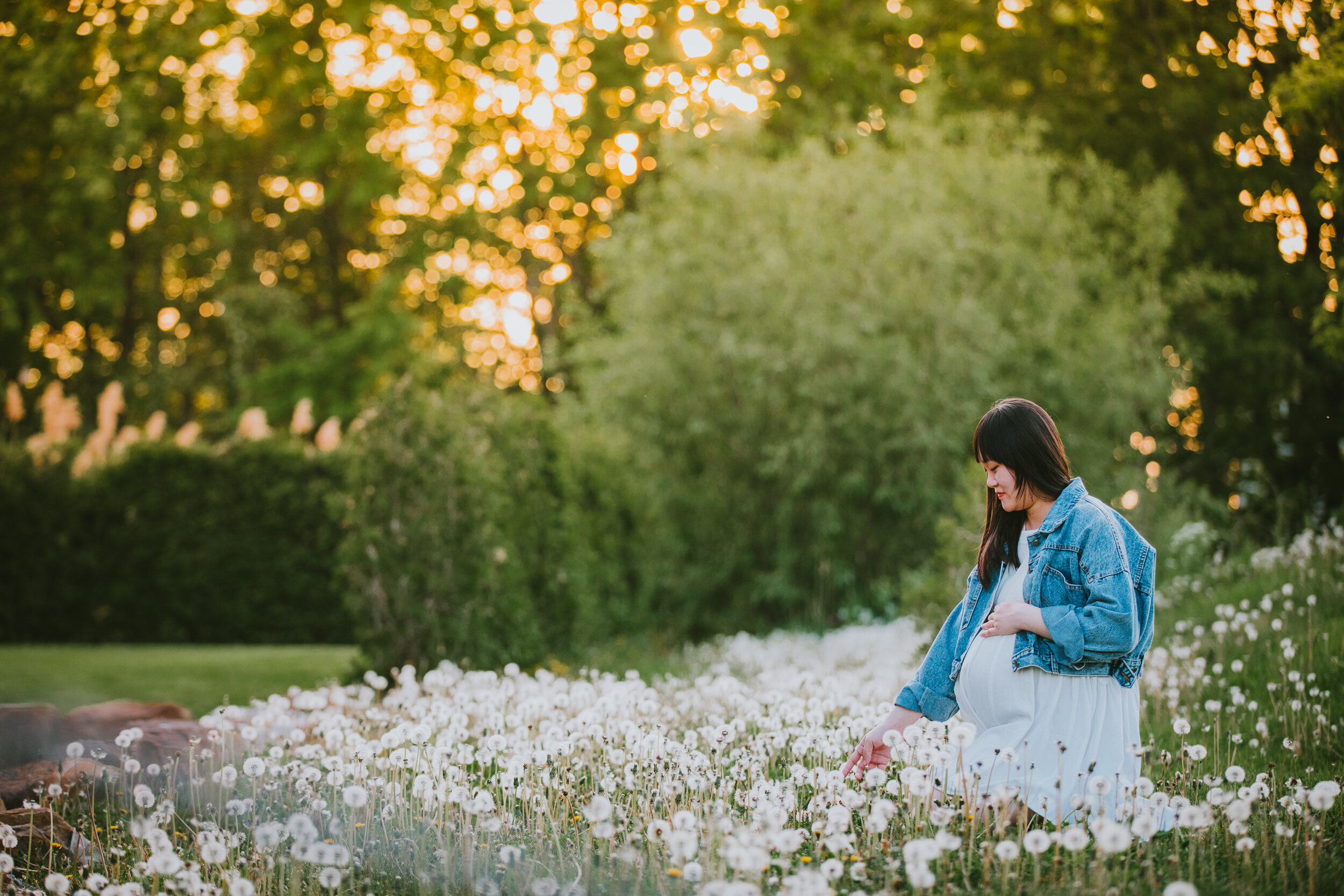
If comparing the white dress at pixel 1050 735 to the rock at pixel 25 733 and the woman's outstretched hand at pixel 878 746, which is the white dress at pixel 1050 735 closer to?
the woman's outstretched hand at pixel 878 746

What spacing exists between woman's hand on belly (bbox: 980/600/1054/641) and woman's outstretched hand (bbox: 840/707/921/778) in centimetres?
53

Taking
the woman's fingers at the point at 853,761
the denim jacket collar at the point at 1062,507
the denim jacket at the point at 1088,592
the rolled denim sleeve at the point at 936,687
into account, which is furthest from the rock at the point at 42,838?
the denim jacket collar at the point at 1062,507

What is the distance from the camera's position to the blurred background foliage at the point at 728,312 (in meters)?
9.91

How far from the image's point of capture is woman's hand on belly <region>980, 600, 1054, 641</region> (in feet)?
10.8

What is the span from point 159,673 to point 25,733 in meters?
5.16

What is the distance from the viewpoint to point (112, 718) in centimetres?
604

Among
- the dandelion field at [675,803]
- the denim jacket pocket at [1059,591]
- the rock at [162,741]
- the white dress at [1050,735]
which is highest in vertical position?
the denim jacket pocket at [1059,591]

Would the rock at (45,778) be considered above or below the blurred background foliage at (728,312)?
below

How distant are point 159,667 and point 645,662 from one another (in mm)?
5022

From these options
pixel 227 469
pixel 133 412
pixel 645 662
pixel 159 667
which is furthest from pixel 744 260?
pixel 133 412

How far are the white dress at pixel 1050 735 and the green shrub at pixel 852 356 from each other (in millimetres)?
9115

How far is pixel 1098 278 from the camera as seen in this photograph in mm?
14570

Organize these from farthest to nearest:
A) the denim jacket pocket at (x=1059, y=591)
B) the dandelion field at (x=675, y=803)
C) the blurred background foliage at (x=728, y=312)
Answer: the blurred background foliage at (x=728, y=312) < the denim jacket pocket at (x=1059, y=591) < the dandelion field at (x=675, y=803)

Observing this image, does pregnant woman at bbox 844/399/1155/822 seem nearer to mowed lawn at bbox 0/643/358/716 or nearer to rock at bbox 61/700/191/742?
rock at bbox 61/700/191/742
